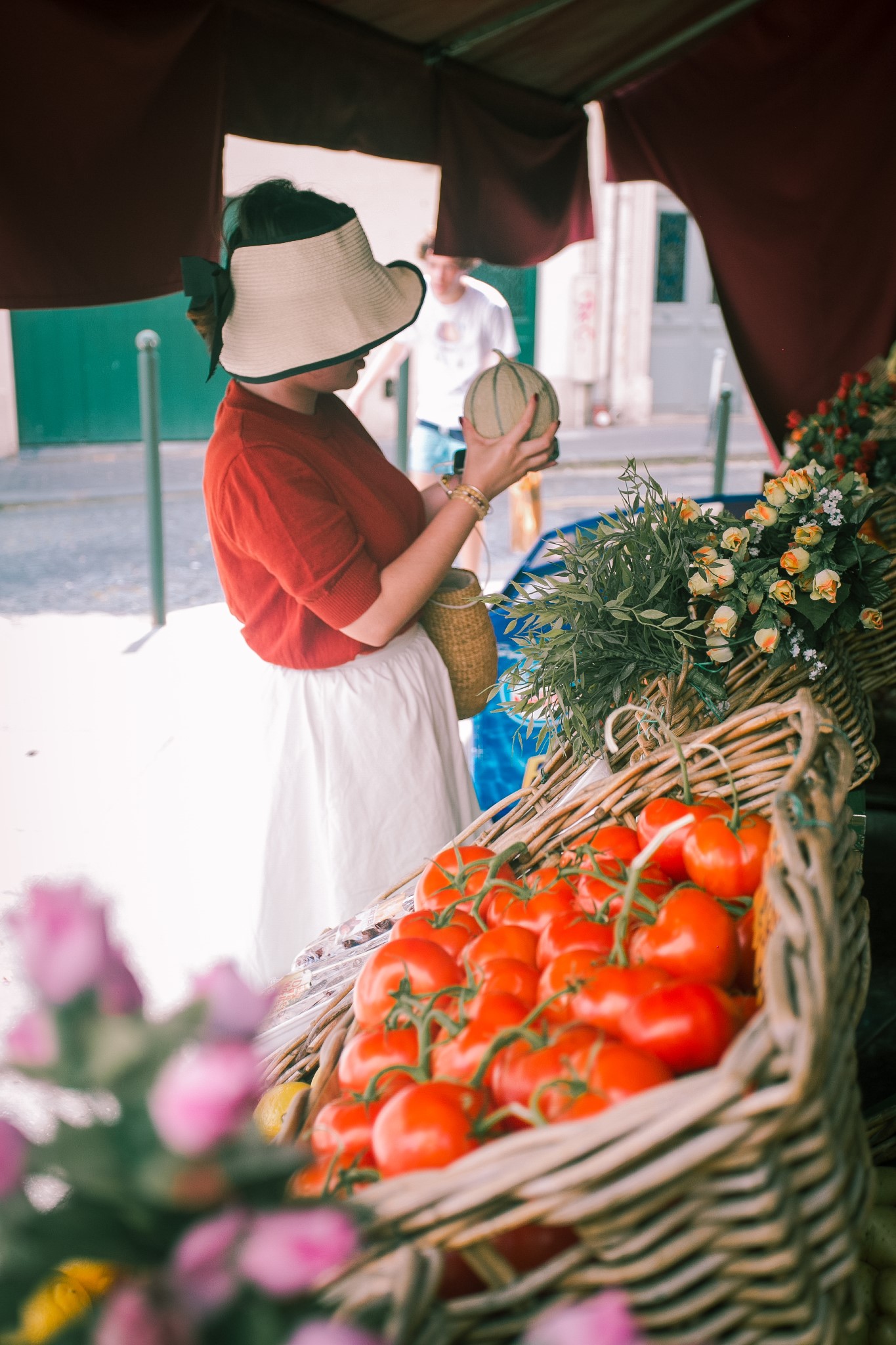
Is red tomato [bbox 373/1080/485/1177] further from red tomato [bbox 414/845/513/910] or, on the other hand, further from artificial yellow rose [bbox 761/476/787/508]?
artificial yellow rose [bbox 761/476/787/508]

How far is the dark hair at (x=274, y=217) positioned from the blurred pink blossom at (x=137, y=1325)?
1952 mm

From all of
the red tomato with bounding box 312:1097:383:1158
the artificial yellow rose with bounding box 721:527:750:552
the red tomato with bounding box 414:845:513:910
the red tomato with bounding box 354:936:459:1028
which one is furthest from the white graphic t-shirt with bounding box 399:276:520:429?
the red tomato with bounding box 312:1097:383:1158

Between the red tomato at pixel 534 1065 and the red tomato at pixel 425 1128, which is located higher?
the red tomato at pixel 534 1065

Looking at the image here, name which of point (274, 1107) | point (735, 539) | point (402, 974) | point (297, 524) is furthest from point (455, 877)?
point (297, 524)

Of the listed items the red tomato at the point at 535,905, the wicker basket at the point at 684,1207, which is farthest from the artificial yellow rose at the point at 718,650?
the wicker basket at the point at 684,1207

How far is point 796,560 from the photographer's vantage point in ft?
6.18

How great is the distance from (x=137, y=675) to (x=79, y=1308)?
468 centimetres

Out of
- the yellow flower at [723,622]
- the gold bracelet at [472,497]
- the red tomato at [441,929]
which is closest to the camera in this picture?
the red tomato at [441,929]

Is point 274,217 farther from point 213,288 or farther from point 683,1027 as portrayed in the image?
point 683,1027

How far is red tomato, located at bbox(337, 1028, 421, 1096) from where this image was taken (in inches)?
39.4

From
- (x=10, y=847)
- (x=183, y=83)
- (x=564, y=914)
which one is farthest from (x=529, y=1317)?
(x=10, y=847)

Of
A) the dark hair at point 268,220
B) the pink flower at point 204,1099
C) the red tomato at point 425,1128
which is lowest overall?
the red tomato at point 425,1128

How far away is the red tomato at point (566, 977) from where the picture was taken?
1.00 metres

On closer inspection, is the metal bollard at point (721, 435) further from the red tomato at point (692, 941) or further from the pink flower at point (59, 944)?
the pink flower at point (59, 944)
